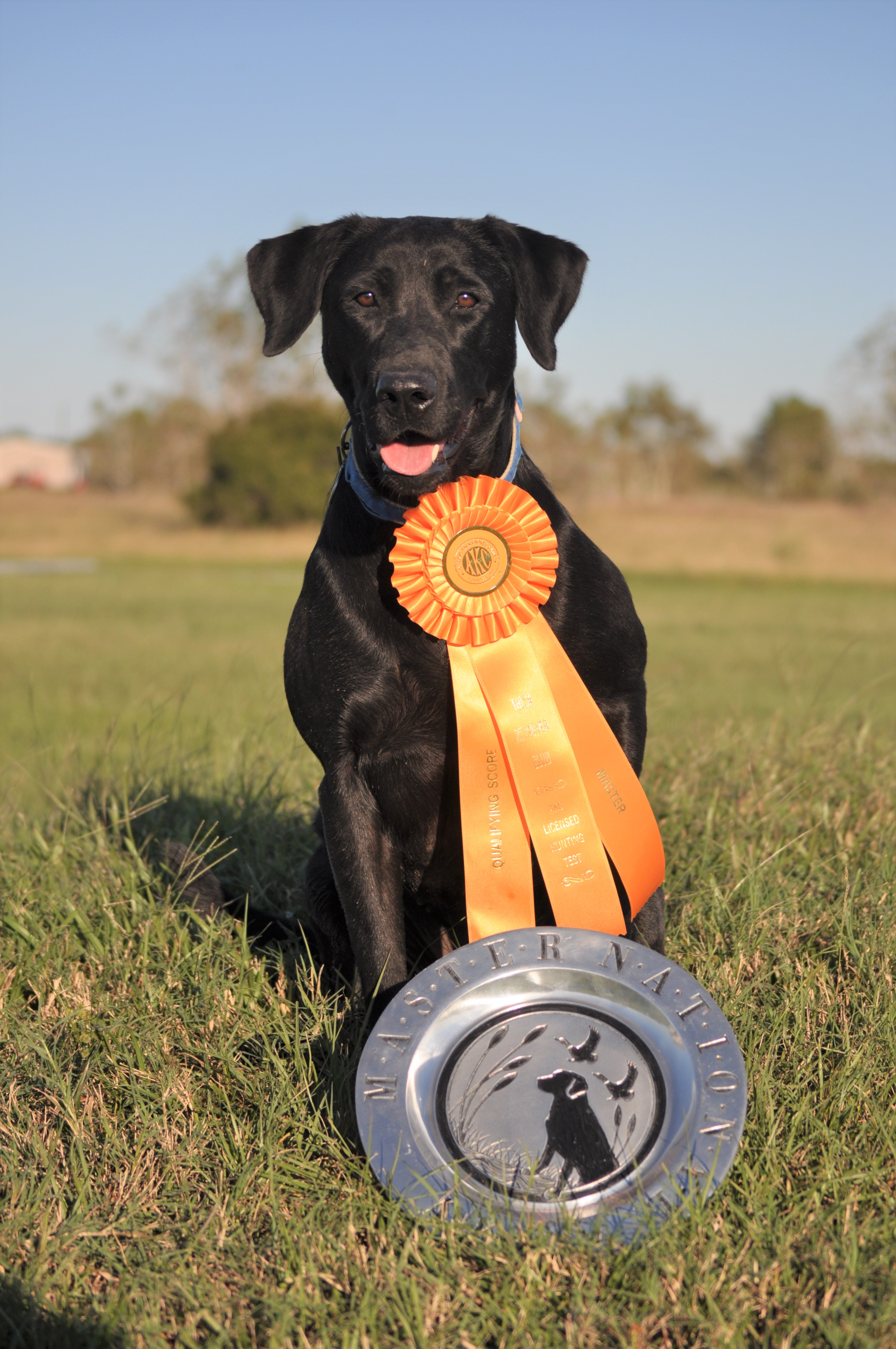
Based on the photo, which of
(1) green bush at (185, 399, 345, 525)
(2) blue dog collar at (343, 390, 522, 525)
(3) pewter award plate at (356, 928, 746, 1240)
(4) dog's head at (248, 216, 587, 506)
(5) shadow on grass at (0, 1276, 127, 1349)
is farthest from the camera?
(1) green bush at (185, 399, 345, 525)

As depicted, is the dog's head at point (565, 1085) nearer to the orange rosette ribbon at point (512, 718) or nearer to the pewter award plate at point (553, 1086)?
the pewter award plate at point (553, 1086)

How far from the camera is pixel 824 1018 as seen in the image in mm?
2277

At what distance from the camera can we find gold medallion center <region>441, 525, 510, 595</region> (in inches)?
97.5

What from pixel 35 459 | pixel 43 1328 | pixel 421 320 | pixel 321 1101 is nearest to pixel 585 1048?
pixel 321 1101

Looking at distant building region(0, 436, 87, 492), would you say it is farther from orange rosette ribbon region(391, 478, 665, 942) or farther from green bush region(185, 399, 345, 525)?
orange rosette ribbon region(391, 478, 665, 942)

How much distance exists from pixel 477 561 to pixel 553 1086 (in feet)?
3.69

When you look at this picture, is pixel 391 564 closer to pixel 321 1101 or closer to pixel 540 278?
pixel 540 278

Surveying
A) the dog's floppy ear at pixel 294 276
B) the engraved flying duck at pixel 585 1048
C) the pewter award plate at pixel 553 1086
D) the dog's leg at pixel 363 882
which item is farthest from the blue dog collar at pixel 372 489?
the engraved flying duck at pixel 585 1048

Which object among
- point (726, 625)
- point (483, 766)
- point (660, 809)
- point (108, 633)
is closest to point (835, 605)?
point (726, 625)

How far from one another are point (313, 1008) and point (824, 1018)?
3.54 ft

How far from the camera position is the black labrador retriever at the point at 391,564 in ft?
8.22

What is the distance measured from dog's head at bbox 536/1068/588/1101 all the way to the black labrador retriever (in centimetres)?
57

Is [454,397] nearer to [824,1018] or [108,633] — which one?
[824,1018]

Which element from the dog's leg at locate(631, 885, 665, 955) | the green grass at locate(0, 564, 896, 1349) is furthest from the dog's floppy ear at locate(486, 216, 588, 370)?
the green grass at locate(0, 564, 896, 1349)
